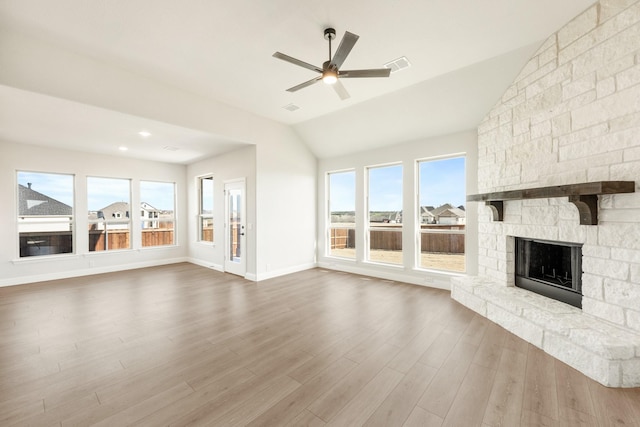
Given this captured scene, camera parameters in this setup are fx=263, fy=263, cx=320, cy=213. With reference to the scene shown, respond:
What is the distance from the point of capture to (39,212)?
18.5 ft

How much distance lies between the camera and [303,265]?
6.38m

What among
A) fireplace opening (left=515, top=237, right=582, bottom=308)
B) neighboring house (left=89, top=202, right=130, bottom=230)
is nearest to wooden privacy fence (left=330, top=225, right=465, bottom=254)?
fireplace opening (left=515, top=237, right=582, bottom=308)

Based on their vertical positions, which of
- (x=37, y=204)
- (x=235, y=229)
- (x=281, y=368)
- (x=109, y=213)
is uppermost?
(x=37, y=204)

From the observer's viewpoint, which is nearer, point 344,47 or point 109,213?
point 344,47

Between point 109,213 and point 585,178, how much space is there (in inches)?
349

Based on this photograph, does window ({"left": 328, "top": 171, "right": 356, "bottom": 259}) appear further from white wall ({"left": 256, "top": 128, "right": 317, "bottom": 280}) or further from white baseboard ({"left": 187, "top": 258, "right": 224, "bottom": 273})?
white baseboard ({"left": 187, "top": 258, "right": 224, "bottom": 273})

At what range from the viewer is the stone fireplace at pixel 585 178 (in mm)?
2320

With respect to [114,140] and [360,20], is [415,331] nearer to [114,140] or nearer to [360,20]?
[360,20]

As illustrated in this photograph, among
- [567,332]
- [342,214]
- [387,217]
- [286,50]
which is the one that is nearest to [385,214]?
[387,217]

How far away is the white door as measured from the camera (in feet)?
18.8

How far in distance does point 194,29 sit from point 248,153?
9.36 feet

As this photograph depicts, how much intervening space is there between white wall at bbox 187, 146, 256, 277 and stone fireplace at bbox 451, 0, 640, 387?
4.24 m

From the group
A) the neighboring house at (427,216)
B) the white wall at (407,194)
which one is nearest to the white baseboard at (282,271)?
the white wall at (407,194)

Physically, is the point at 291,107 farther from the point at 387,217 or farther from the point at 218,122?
the point at 387,217
